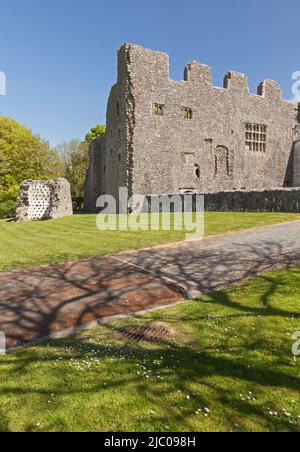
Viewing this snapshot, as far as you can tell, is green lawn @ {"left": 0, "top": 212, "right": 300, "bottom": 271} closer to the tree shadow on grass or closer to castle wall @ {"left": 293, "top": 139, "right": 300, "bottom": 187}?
the tree shadow on grass

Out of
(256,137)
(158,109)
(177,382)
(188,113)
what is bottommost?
(177,382)

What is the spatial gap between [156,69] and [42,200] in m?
14.7

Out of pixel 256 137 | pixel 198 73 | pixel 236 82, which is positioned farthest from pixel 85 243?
pixel 256 137

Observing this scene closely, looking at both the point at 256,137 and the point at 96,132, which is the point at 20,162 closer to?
the point at 96,132

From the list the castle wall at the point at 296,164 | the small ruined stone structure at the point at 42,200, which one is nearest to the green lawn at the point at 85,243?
the small ruined stone structure at the point at 42,200

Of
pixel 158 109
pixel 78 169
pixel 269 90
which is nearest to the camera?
pixel 158 109

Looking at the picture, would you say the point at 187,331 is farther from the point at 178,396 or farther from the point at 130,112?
the point at 130,112

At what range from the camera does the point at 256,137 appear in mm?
32469

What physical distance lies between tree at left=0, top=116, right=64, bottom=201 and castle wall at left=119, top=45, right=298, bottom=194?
17.8 metres

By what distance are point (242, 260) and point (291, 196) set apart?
10.4 meters

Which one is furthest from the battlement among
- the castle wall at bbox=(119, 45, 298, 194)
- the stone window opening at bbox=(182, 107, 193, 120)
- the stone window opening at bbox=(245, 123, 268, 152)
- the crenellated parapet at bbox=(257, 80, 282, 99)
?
the stone window opening at bbox=(245, 123, 268, 152)

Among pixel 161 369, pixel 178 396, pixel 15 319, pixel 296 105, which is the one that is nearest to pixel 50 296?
pixel 15 319
